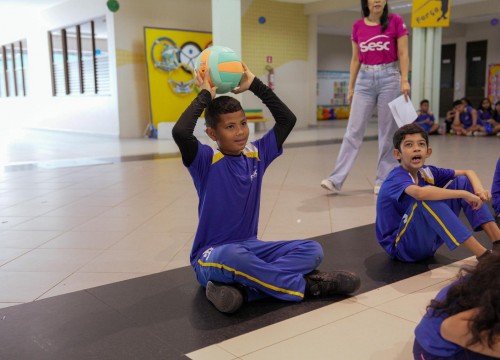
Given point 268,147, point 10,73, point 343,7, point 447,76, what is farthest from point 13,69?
point 268,147

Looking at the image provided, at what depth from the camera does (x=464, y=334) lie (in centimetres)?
111

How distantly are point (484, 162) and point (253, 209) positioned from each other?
185 inches

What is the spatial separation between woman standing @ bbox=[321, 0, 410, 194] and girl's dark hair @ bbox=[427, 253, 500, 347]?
312cm

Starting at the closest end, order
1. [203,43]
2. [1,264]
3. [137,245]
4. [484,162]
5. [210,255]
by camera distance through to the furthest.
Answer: [210,255]
[1,264]
[137,245]
[484,162]
[203,43]

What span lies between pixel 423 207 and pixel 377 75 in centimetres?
219

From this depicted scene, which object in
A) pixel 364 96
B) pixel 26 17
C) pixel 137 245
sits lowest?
pixel 137 245

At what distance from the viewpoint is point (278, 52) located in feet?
42.0

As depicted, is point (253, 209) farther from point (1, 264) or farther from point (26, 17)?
point (26, 17)

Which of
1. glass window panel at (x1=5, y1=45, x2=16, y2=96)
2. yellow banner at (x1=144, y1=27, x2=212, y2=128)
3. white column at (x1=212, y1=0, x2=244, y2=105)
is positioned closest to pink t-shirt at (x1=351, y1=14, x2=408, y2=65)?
white column at (x1=212, y1=0, x2=244, y2=105)

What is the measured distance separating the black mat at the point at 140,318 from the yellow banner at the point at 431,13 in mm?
7349

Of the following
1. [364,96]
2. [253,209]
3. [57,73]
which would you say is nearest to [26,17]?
[57,73]

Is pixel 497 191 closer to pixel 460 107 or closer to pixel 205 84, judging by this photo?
pixel 205 84

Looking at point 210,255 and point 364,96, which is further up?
point 364,96

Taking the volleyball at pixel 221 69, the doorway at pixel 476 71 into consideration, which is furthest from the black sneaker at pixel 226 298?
the doorway at pixel 476 71
